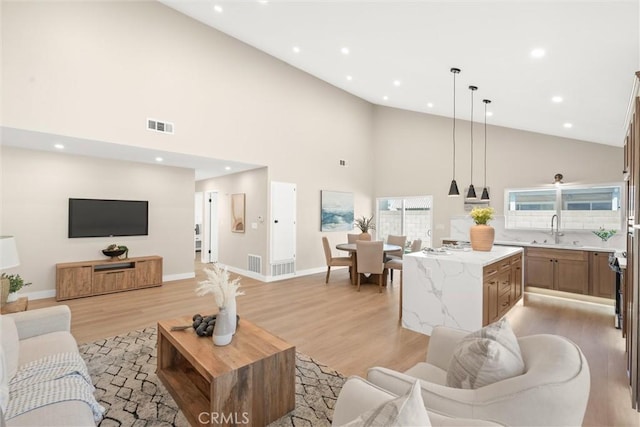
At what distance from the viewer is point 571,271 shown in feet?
16.5

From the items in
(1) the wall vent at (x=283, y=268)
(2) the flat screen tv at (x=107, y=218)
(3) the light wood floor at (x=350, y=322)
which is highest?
(2) the flat screen tv at (x=107, y=218)

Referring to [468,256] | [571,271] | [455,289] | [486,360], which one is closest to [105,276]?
[455,289]

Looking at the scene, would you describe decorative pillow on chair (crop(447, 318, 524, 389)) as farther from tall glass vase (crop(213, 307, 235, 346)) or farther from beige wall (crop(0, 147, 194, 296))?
beige wall (crop(0, 147, 194, 296))

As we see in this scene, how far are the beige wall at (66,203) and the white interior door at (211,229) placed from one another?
1.81 m

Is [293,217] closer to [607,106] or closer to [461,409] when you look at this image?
[607,106]

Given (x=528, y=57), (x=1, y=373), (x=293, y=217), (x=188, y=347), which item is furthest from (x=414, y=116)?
(x=1, y=373)

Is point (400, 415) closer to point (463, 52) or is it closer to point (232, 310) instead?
point (232, 310)

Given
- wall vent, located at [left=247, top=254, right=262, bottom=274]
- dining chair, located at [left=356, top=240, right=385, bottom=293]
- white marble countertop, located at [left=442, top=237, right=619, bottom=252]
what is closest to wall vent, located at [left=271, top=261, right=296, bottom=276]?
wall vent, located at [left=247, top=254, right=262, bottom=274]

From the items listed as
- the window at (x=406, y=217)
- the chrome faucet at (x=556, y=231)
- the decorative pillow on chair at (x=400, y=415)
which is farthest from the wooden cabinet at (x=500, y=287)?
the window at (x=406, y=217)

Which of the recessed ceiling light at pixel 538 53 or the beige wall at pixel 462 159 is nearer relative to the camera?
the recessed ceiling light at pixel 538 53

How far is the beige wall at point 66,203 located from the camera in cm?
476

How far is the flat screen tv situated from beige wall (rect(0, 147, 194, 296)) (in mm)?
108

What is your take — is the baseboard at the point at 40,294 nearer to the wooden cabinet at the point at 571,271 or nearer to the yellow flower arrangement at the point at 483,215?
the yellow flower arrangement at the point at 483,215

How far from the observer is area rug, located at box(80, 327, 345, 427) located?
2.07m
